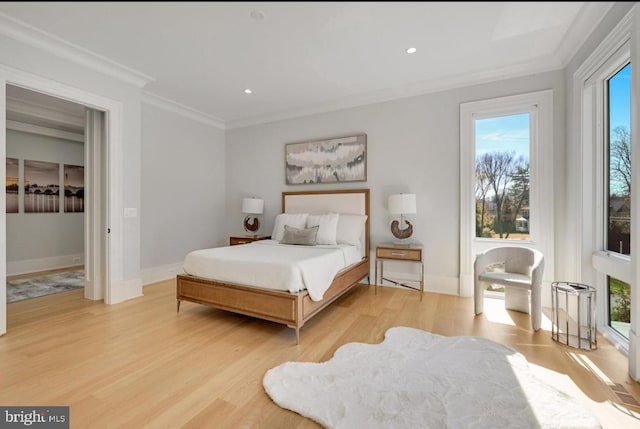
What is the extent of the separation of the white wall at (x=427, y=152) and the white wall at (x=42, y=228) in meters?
4.63

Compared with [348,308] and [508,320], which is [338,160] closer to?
[348,308]

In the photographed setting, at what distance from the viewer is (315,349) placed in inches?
88.9

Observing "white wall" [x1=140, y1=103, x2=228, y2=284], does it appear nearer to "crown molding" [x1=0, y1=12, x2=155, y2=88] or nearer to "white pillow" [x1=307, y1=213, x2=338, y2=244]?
"crown molding" [x1=0, y1=12, x2=155, y2=88]

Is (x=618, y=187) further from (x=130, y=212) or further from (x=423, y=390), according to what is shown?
(x=130, y=212)

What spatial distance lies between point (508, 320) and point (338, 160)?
284 centimetres

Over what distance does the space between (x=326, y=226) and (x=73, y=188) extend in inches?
204

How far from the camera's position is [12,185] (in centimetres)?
475

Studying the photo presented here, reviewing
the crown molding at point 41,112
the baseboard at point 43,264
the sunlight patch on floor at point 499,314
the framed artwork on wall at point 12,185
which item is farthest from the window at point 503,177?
the framed artwork on wall at point 12,185

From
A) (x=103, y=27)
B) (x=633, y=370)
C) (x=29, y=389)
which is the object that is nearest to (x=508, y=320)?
(x=633, y=370)

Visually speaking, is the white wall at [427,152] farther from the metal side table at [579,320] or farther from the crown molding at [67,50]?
the crown molding at [67,50]

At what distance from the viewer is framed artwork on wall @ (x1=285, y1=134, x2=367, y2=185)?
13.8ft

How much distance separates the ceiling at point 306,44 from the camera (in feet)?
1.89

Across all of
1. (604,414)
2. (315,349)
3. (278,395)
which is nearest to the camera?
(604,414)

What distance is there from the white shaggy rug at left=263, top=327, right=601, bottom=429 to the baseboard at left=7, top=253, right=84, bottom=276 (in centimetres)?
540
